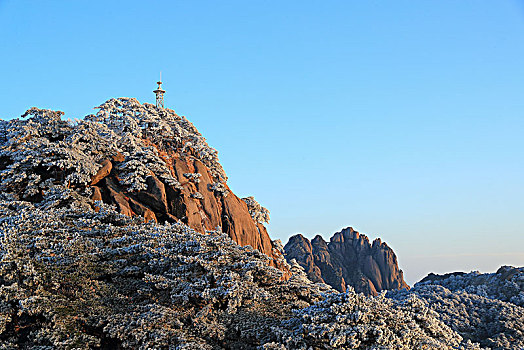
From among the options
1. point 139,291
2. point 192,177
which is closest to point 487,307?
point 192,177

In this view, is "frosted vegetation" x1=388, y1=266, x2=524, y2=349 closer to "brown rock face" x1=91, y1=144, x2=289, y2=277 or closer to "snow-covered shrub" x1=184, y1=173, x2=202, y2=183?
"brown rock face" x1=91, y1=144, x2=289, y2=277

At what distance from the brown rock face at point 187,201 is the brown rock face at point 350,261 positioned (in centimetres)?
4066

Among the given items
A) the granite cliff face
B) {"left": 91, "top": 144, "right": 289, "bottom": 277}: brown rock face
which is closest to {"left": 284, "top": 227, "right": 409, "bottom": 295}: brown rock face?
the granite cliff face

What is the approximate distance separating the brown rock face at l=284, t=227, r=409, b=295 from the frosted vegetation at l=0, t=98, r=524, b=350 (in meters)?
54.1

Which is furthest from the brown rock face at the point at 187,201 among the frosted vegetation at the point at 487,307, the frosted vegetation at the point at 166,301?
the frosted vegetation at the point at 487,307

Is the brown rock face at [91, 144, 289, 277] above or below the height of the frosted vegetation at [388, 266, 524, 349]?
above

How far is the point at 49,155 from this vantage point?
24875 mm

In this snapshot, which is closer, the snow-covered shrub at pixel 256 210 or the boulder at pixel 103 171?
the boulder at pixel 103 171

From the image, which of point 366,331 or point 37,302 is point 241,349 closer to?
point 366,331

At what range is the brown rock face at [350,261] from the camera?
2884 inches

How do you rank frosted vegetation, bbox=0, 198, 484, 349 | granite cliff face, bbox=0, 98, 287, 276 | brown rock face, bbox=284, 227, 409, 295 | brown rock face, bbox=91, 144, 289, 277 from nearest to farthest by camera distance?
frosted vegetation, bbox=0, 198, 484, 349, granite cliff face, bbox=0, 98, 287, 276, brown rock face, bbox=91, 144, 289, 277, brown rock face, bbox=284, 227, 409, 295

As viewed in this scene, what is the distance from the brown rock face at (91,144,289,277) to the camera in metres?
24.9

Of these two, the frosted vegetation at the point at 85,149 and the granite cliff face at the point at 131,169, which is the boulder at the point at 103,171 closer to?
the granite cliff face at the point at 131,169

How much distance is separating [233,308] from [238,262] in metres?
2.46
